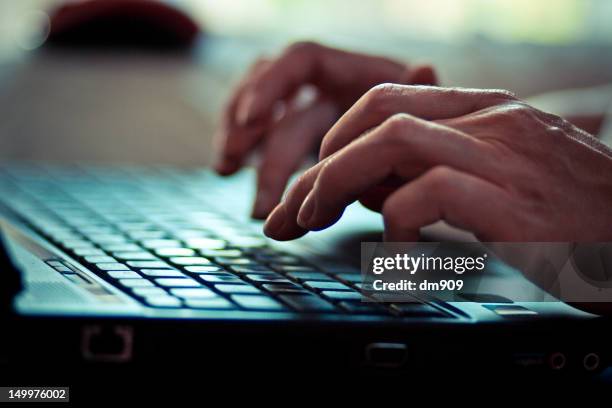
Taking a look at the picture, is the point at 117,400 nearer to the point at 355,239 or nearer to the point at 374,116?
the point at 374,116

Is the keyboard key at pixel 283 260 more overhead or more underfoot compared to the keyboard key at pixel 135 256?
more underfoot

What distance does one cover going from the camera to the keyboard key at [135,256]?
38 centimetres

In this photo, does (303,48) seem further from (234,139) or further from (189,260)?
(189,260)

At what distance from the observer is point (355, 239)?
0.53 m

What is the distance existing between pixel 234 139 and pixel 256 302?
387 mm

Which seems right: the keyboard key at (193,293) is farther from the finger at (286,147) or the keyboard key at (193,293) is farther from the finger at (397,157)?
the finger at (286,147)

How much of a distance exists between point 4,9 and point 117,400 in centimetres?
170

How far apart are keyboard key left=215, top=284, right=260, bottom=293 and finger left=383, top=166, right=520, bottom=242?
0.06 meters

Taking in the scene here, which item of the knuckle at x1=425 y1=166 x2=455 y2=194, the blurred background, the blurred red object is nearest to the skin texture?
the knuckle at x1=425 y1=166 x2=455 y2=194

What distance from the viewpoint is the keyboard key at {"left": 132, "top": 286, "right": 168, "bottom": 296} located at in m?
0.30

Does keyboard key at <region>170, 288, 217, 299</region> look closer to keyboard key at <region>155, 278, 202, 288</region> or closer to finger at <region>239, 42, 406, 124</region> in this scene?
keyboard key at <region>155, 278, 202, 288</region>

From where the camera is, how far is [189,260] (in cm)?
39

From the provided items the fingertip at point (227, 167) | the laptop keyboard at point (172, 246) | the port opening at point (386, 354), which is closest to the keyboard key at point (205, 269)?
the laptop keyboard at point (172, 246)

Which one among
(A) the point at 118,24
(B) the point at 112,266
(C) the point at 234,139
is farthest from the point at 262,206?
(A) the point at 118,24
